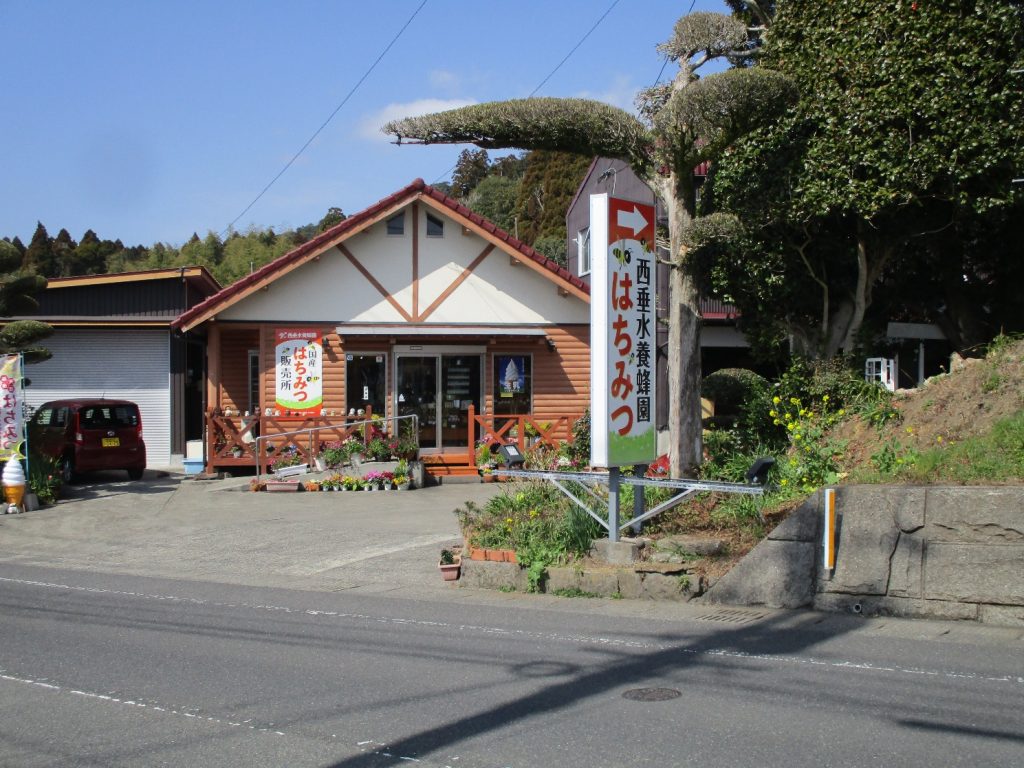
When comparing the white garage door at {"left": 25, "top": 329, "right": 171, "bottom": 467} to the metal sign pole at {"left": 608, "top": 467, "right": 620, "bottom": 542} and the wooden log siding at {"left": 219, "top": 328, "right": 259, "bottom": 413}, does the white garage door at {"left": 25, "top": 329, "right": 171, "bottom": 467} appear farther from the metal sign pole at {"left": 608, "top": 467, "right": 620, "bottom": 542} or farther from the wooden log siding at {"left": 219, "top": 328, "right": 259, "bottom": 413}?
the metal sign pole at {"left": 608, "top": 467, "right": 620, "bottom": 542}

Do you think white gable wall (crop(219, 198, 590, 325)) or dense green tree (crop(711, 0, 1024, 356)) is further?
white gable wall (crop(219, 198, 590, 325))

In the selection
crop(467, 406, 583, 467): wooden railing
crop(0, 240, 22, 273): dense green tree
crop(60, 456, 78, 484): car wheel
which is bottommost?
crop(60, 456, 78, 484): car wheel

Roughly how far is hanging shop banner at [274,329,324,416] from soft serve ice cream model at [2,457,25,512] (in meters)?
5.63

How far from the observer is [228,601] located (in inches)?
405

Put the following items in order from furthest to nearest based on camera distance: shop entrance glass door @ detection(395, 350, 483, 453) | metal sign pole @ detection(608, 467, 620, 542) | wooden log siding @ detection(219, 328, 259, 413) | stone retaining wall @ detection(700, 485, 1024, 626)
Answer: wooden log siding @ detection(219, 328, 259, 413) < shop entrance glass door @ detection(395, 350, 483, 453) < metal sign pole @ detection(608, 467, 620, 542) < stone retaining wall @ detection(700, 485, 1024, 626)

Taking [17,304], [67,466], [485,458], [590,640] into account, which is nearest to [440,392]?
[485,458]

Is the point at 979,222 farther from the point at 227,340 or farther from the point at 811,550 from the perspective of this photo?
the point at 227,340

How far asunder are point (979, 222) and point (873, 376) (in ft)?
8.18

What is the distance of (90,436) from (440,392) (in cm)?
714

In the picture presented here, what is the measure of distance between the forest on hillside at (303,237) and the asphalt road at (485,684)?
3862 cm

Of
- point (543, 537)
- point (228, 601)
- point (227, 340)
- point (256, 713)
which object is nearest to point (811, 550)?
point (543, 537)

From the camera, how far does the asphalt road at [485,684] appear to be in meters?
5.51

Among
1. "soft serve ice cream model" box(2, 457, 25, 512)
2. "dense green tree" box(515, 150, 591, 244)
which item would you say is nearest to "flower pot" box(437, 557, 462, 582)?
"soft serve ice cream model" box(2, 457, 25, 512)

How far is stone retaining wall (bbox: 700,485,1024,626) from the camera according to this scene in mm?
8102
